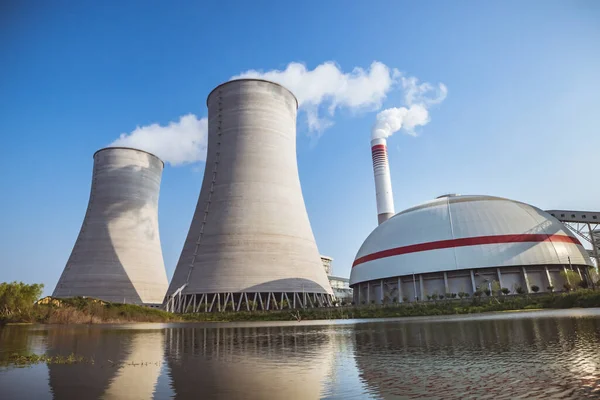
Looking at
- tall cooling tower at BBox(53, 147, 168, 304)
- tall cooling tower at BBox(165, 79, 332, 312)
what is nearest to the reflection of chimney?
tall cooling tower at BBox(165, 79, 332, 312)

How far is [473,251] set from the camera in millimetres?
41875

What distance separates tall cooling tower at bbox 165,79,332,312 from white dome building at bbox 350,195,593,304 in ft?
35.7

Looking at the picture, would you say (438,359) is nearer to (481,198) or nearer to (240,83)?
(240,83)

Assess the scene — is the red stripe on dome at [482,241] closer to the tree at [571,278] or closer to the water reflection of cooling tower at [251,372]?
the tree at [571,278]

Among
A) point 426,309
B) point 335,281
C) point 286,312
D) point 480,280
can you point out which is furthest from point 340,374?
point 335,281

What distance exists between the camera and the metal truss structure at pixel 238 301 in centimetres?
3391

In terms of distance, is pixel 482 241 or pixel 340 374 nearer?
pixel 340 374

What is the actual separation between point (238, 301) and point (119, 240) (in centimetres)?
1669

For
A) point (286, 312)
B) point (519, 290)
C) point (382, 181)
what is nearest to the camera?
point (286, 312)

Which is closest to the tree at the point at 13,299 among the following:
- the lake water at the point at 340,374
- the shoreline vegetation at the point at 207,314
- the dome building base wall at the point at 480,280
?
the shoreline vegetation at the point at 207,314

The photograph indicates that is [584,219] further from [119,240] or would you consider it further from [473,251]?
[119,240]

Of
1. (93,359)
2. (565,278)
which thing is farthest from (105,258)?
(565,278)

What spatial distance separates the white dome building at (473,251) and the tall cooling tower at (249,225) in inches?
428

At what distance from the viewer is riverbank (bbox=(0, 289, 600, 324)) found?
24.1 metres
